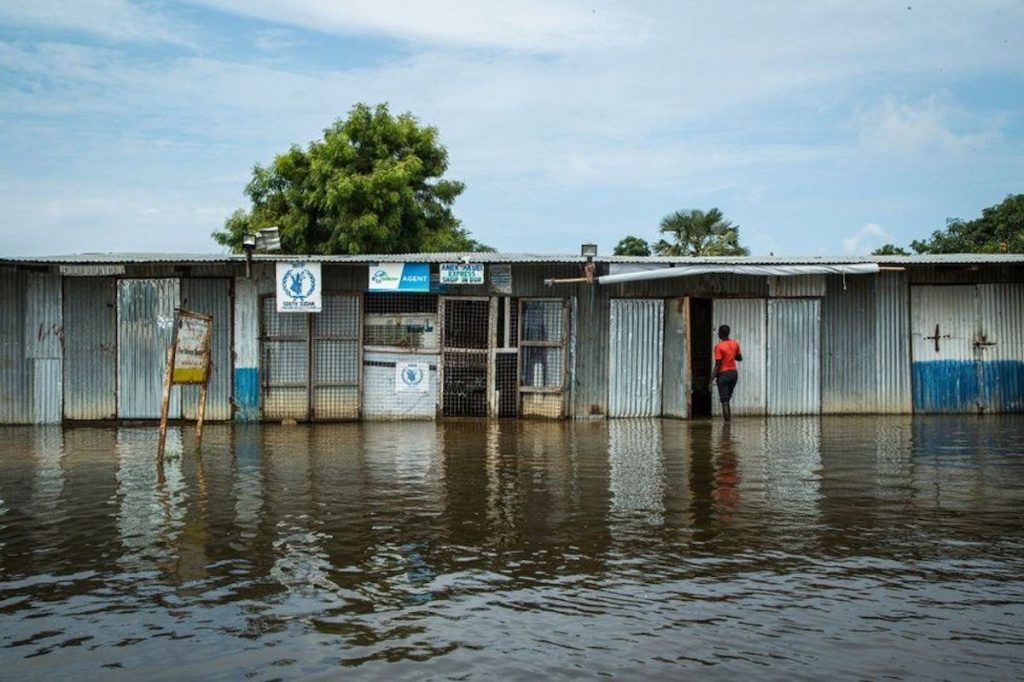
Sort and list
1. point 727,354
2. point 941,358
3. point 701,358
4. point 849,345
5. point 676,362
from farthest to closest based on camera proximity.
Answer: point 701,358 → point 941,358 → point 849,345 → point 676,362 → point 727,354

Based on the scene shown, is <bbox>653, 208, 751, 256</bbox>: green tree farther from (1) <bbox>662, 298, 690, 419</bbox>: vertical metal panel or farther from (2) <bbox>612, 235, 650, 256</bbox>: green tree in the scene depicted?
(1) <bbox>662, 298, 690, 419</bbox>: vertical metal panel

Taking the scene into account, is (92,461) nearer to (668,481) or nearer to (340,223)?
(668,481)

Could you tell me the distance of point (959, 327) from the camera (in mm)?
18375

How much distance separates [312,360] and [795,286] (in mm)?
8812

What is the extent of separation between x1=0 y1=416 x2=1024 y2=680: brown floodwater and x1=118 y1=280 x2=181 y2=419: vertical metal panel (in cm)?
571

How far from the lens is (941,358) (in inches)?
722

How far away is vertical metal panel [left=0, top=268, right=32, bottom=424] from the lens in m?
17.2

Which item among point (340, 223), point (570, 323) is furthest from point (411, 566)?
point (340, 223)

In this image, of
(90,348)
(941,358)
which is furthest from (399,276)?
(941,358)

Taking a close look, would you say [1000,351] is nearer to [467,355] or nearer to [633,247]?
[467,355]

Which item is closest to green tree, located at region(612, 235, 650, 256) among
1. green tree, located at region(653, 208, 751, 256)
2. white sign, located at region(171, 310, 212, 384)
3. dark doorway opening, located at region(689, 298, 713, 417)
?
green tree, located at region(653, 208, 751, 256)

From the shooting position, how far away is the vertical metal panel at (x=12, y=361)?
56.3ft

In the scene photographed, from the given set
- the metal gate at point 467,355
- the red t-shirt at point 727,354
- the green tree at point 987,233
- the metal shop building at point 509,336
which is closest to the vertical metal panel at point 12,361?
the metal shop building at point 509,336

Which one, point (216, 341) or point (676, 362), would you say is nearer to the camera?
point (216, 341)
